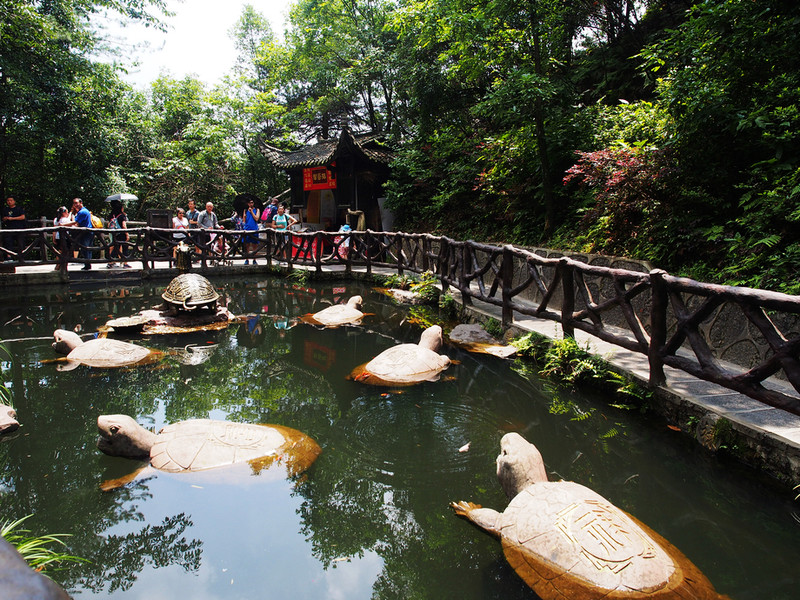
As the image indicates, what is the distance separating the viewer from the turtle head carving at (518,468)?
9.28 feet

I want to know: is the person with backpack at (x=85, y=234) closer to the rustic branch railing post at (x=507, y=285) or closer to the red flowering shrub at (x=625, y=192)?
the rustic branch railing post at (x=507, y=285)

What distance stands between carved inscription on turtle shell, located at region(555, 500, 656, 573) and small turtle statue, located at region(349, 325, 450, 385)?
287 centimetres

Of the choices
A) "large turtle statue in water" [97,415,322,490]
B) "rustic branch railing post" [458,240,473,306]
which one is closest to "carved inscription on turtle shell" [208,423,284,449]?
"large turtle statue in water" [97,415,322,490]

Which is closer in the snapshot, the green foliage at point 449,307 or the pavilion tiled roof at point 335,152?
the green foliage at point 449,307

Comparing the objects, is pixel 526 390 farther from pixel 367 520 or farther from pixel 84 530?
pixel 84 530

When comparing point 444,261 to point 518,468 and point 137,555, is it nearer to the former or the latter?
point 518,468

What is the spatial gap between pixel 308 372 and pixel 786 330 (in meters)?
4.83

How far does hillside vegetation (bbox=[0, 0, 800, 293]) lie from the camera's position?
526cm

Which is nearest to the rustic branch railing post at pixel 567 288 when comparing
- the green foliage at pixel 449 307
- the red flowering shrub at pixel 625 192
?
the red flowering shrub at pixel 625 192

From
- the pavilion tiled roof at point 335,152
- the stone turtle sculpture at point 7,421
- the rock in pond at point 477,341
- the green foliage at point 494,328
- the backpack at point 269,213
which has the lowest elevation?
the stone turtle sculpture at point 7,421

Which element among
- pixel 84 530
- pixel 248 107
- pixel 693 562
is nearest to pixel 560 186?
pixel 693 562

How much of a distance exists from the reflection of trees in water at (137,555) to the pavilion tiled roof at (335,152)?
13.8 meters

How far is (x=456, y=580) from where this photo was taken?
248 centimetres

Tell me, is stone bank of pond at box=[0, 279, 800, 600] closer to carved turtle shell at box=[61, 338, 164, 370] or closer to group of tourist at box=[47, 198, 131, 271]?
carved turtle shell at box=[61, 338, 164, 370]
